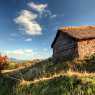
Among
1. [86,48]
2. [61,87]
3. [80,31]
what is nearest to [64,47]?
[80,31]

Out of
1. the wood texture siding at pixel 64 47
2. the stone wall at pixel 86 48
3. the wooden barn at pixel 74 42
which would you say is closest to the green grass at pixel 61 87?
the stone wall at pixel 86 48

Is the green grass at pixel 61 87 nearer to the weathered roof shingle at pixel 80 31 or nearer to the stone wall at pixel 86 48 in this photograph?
the stone wall at pixel 86 48

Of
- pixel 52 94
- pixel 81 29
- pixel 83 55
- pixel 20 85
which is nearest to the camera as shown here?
pixel 52 94

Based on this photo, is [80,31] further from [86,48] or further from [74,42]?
[86,48]

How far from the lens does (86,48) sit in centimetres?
3759

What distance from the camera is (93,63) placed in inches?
1278

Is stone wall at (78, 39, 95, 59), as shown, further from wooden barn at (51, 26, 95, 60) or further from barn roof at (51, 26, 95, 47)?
barn roof at (51, 26, 95, 47)

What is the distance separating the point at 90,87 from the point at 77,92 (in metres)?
0.94

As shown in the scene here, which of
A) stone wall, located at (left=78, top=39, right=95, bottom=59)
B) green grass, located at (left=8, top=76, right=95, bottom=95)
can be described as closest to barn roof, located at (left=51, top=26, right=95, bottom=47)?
stone wall, located at (left=78, top=39, right=95, bottom=59)

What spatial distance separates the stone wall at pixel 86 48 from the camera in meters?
37.1

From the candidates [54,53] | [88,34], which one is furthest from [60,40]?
[88,34]

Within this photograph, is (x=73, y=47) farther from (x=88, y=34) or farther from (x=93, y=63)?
(x=93, y=63)

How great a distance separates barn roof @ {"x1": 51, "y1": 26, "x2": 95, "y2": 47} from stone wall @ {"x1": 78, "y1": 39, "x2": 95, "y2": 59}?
0.74 metres

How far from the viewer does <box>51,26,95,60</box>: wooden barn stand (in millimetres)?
37312
